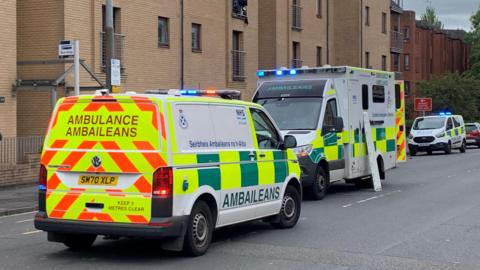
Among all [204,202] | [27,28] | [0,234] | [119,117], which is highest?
[27,28]

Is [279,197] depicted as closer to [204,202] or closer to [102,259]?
[204,202]

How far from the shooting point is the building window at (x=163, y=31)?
2516 centimetres

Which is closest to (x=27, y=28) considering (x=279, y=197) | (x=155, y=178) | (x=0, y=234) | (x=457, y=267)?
(x=0, y=234)

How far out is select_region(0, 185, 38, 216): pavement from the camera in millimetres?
13835

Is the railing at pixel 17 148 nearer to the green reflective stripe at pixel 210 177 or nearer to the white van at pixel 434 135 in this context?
the green reflective stripe at pixel 210 177

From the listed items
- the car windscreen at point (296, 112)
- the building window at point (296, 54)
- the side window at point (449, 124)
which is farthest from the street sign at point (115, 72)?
the side window at point (449, 124)

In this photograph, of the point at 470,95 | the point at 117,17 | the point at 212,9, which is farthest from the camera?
the point at 470,95

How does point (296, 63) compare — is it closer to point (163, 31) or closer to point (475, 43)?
point (163, 31)

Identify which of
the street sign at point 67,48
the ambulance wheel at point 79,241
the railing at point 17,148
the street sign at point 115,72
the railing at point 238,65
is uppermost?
the railing at point 238,65

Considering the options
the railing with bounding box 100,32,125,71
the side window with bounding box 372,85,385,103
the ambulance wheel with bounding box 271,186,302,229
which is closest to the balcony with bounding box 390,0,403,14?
the railing with bounding box 100,32,125,71

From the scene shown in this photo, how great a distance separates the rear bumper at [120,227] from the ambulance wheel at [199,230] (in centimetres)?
25

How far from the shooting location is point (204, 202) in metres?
8.52

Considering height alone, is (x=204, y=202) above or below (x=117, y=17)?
below

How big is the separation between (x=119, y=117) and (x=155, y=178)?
2.94 feet
